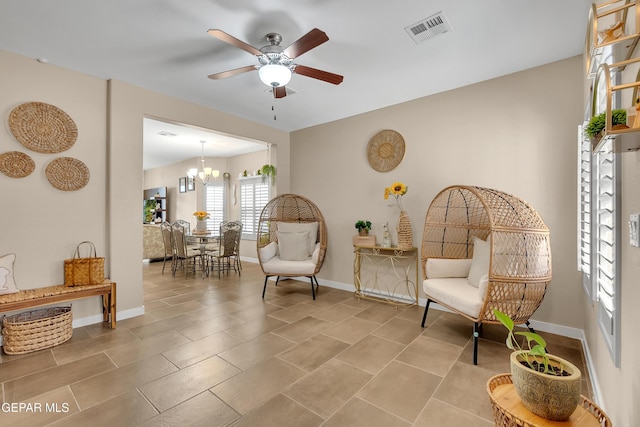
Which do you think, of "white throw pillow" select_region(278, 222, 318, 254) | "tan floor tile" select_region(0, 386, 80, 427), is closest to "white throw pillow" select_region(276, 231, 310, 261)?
"white throw pillow" select_region(278, 222, 318, 254)

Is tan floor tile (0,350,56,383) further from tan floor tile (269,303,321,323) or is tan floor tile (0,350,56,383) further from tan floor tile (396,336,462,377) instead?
tan floor tile (396,336,462,377)

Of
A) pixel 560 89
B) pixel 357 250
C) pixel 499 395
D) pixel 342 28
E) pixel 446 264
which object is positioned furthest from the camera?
pixel 357 250

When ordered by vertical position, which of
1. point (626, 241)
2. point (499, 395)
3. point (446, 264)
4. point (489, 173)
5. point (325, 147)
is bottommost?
point (499, 395)

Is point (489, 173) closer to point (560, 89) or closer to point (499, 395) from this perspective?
point (560, 89)

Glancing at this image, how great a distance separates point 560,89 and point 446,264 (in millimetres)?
2034

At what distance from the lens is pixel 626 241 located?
4.13 ft

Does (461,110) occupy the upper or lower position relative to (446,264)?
upper

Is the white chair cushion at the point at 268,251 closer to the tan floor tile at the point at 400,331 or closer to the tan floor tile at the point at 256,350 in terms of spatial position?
the tan floor tile at the point at 256,350

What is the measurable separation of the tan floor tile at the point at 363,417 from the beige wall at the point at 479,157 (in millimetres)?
2211

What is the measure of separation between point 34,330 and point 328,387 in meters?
2.60

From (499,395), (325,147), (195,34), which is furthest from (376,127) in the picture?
(499,395)

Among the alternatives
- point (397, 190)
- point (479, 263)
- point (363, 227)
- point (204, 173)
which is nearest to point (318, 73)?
point (397, 190)

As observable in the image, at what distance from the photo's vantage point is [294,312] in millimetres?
3545

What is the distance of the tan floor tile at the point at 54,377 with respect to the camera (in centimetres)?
195
